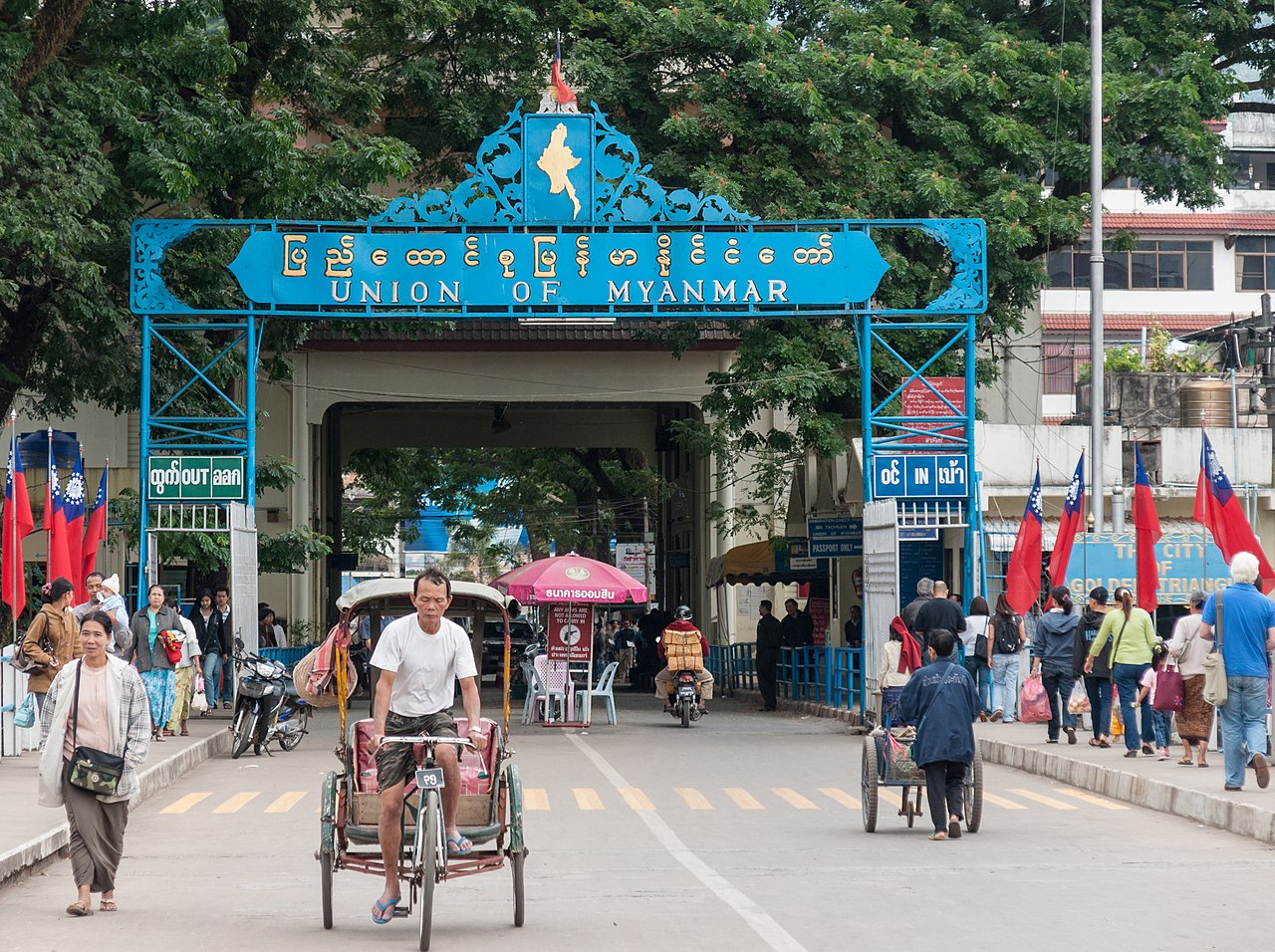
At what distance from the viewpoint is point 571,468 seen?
175 feet

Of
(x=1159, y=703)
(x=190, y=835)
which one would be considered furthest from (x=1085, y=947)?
(x=1159, y=703)

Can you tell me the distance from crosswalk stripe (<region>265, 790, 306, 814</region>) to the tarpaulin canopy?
55.8 feet

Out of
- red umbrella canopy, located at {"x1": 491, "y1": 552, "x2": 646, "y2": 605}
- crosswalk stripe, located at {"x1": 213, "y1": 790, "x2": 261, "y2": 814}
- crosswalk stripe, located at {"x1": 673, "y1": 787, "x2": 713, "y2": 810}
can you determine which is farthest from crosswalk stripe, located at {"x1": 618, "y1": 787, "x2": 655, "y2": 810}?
red umbrella canopy, located at {"x1": 491, "y1": 552, "x2": 646, "y2": 605}

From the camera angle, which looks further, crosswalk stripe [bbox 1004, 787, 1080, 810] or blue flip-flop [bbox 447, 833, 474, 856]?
crosswalk stripe [bbox 1004, 787, 1080, 810]

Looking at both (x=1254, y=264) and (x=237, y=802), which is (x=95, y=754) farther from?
(x=1254, y=264)

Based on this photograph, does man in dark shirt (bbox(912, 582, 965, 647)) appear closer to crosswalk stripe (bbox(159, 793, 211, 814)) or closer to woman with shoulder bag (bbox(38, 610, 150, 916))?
crosswalk stripe (bbox(159, 793, 211, 814))

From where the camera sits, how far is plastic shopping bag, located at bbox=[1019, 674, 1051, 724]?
2208cm

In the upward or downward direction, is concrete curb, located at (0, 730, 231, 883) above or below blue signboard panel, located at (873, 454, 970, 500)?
below

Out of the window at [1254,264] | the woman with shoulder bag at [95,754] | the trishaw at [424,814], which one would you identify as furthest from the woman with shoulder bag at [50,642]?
the window at [1254,264]

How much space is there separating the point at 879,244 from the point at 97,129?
1156 centimetres

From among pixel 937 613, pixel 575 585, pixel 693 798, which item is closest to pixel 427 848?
pixel 693 798

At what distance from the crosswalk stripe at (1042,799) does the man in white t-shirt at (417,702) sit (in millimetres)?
7468

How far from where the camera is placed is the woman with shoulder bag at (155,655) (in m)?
20.4

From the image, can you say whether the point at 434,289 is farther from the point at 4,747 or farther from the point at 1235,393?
the point at 1235,393
